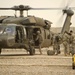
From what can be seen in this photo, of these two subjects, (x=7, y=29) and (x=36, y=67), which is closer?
(x=36, y=67)

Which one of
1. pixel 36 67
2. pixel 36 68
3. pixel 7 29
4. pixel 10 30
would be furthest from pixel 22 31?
pixel 36 68

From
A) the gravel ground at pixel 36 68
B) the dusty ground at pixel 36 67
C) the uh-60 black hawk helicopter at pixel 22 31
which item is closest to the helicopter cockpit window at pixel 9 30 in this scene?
the uh-60 black hawk helicopter at pixel 22 31

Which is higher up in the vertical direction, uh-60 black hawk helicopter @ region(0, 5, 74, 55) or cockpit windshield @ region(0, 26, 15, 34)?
cockpit windshield @ region(0, 26, 15, 34)

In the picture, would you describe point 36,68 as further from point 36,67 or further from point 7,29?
point 7,29

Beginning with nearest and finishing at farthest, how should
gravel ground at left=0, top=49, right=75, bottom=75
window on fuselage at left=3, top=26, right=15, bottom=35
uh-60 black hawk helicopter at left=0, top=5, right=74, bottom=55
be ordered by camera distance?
gravel ground at left=0, top=49, right=75, bottom=75 → uh-60 black hawk helicopter at left=0, top=5, right=74, bottom=55 → window on fuselage at left=3, top=26, right=15, bottom=35

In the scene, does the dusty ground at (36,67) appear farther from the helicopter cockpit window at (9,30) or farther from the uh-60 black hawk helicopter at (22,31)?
the helicopter cockpit window at (9,30)

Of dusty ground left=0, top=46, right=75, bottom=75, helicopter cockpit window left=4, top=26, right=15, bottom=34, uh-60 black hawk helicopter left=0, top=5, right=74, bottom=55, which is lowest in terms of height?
uh-60 black hawk helicopter left=0, top=5, right=74, bottom=55

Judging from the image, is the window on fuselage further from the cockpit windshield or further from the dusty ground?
the dusty ground

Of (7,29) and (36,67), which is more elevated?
(36,67)

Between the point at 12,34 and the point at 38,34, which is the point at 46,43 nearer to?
the point at 38,34

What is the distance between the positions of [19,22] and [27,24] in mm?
567

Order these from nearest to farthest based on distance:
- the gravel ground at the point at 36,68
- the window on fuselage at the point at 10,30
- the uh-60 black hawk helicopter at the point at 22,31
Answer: the gravel ground at the point at 36,68
the uh-60 black hawk helicopter at the point at 22,31
the window on fuselage at the point at 10,30

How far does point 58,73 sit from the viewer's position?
11812mm

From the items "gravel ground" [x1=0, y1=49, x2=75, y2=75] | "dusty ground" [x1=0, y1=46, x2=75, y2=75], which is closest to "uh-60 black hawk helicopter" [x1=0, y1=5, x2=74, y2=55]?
"dusty ground" [x1=0, y1=46, x2=75, y2=75]
